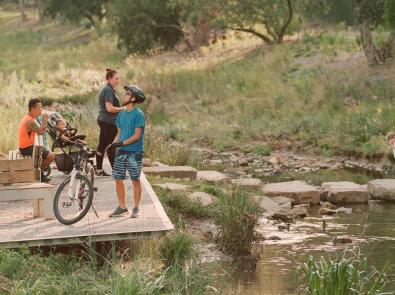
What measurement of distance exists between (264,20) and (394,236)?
22.1 m

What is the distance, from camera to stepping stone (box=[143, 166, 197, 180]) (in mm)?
17552

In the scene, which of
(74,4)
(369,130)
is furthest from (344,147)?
(74,4)

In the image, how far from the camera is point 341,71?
94.7ft

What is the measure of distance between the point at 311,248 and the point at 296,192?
14.5ft

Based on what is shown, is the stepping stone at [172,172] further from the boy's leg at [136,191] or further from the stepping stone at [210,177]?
the boy's leg at [136,191]

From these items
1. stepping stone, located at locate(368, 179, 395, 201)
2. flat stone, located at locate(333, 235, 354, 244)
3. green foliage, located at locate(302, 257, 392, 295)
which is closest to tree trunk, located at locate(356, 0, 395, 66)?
stepping stone, located at locate(368, 179, 395, 201)

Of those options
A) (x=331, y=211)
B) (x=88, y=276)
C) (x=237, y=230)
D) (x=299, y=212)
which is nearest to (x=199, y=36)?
(x=331, y=211)

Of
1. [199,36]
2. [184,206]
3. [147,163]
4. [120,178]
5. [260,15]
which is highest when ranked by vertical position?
[260,15]

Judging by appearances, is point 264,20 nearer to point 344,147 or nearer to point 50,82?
point 50,82

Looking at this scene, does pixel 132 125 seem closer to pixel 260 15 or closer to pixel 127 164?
pixel 127 164

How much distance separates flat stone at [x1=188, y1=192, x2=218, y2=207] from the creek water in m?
1.31

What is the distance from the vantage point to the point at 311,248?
13.9 meters

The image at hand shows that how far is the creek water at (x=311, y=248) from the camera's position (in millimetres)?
11828

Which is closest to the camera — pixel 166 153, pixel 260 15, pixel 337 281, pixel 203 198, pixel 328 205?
pixel 337 281
